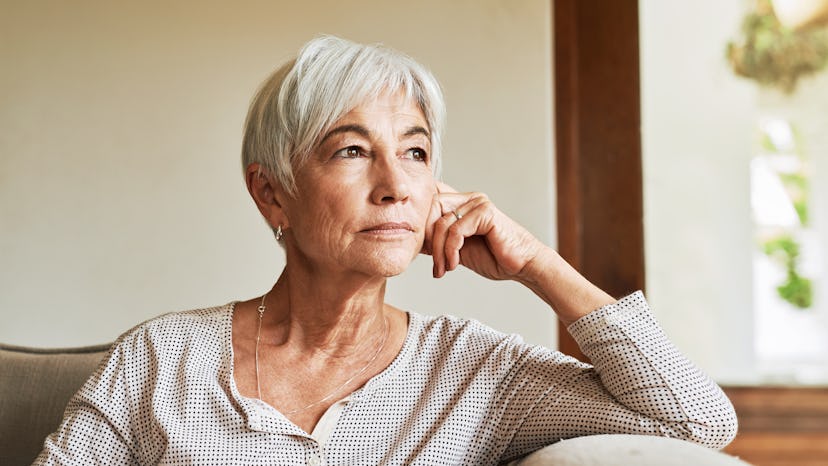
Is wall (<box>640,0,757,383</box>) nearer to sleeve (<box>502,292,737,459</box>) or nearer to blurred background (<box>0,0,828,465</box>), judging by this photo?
blurred background (<box>0,0,828,465</box>)

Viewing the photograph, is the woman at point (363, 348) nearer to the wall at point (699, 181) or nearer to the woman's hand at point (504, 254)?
the woman's hand at point (504, 254)

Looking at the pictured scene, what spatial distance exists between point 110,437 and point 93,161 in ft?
4.17

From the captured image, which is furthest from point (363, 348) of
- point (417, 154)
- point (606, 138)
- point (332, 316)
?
point (606, 138)

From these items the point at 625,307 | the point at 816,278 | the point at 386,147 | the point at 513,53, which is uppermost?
the point at 513,53

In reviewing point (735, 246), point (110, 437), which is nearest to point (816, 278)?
point (735, 246)

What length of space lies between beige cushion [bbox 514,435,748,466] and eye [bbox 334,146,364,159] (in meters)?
0.60

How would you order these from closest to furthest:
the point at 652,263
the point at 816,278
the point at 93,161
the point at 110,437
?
the point at 110,437, the point at 93,161, the point at 652,263, the point at 816,278

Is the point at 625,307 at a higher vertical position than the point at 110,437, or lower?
higher

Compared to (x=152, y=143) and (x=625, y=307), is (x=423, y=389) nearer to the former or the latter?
(x=625, y=307)

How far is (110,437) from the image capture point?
1485mm

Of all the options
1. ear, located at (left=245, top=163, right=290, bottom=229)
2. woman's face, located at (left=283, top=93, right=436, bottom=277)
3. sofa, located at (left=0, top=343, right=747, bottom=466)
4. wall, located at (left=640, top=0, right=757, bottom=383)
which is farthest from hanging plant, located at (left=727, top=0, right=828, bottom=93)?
sofa, located at (left=0, top=343, right=747, bottom=466)

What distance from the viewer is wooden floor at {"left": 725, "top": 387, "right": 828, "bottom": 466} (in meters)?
3.12

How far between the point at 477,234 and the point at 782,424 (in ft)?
6.78

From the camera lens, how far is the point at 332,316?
5.31 feet
